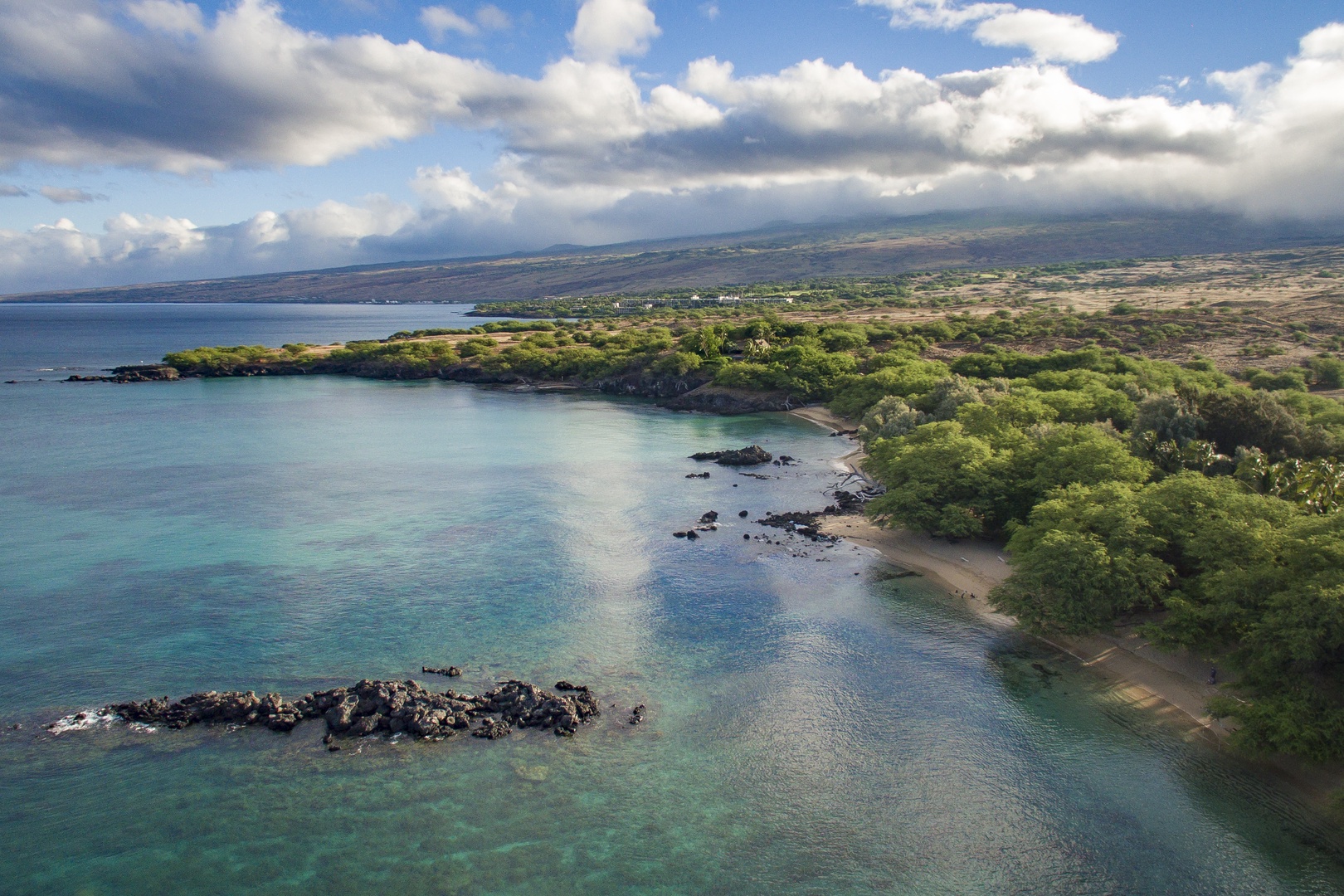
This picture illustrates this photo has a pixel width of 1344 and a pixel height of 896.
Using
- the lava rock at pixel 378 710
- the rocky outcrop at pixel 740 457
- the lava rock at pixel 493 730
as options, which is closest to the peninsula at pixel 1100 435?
the rocky outcrop at pixel 740 457

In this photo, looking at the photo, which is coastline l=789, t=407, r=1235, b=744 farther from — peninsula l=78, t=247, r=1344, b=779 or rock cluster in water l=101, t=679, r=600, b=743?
rock cluster in water l=101, t=679, r=600, b=743

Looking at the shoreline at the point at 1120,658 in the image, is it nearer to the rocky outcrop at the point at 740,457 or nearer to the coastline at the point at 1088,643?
the coastline at the point at 1088,643

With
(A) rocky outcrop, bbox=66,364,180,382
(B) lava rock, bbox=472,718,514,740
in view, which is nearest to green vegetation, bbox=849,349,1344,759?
Result: (B) lava rock, bbox=472,718,514,740

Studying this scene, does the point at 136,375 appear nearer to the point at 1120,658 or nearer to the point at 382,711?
the point at 382,711

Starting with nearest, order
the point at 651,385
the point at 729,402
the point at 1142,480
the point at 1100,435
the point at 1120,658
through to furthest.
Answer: the point at 1120,658 < the point at 1142,480 < the point at 1100,435 < the point at 729,402 < the point at 651,385

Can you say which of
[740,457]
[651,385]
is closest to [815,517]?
[740,457]

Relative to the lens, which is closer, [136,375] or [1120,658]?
[1120,658]
